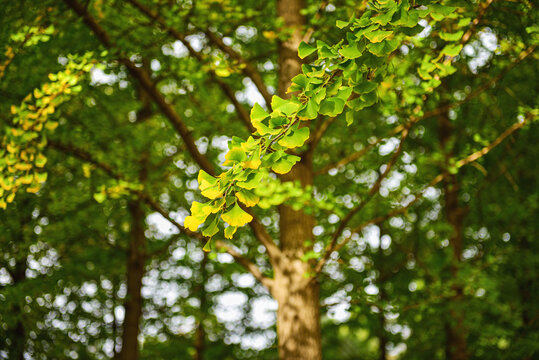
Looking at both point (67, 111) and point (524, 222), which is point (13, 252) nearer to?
point (67, 111)

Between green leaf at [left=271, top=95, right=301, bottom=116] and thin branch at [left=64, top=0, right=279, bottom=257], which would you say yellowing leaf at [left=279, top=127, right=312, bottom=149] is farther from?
thin branch at [left=64, top=0, right=279, bottom=257]

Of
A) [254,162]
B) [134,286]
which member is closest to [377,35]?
[254,162]

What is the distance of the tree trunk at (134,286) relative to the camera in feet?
27.6

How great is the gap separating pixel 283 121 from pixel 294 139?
0.09 meters

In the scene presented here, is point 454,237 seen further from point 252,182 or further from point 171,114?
point 252,182

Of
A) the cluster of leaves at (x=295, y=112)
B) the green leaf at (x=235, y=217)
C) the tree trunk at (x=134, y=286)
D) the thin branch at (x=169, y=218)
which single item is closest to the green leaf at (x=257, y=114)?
the cluster of leaves at (x=295, y=112)

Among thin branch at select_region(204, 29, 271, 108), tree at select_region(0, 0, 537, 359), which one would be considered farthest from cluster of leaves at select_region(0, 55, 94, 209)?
thin branch at select_region(204, 29, 271, 108)

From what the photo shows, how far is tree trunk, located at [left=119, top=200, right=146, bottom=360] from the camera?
27.6 feet

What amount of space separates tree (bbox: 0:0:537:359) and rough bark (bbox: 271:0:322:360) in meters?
0.01

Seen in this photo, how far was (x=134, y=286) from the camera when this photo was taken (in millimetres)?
8758

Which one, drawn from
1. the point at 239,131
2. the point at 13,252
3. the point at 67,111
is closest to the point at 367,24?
the point at 239,131

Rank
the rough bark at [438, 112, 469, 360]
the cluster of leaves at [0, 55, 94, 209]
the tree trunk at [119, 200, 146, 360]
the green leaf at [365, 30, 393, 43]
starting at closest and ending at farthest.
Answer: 1. the green leaf at [365, 30, 393, 43]
2. the cluster of leaves at [0, 55, 94, 209]
3. the rough bark at [438, 112, 469, 360]
4. the tree trunk at [119, 200, 146, 360]

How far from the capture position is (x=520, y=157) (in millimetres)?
8172

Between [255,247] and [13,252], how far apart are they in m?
3.88
